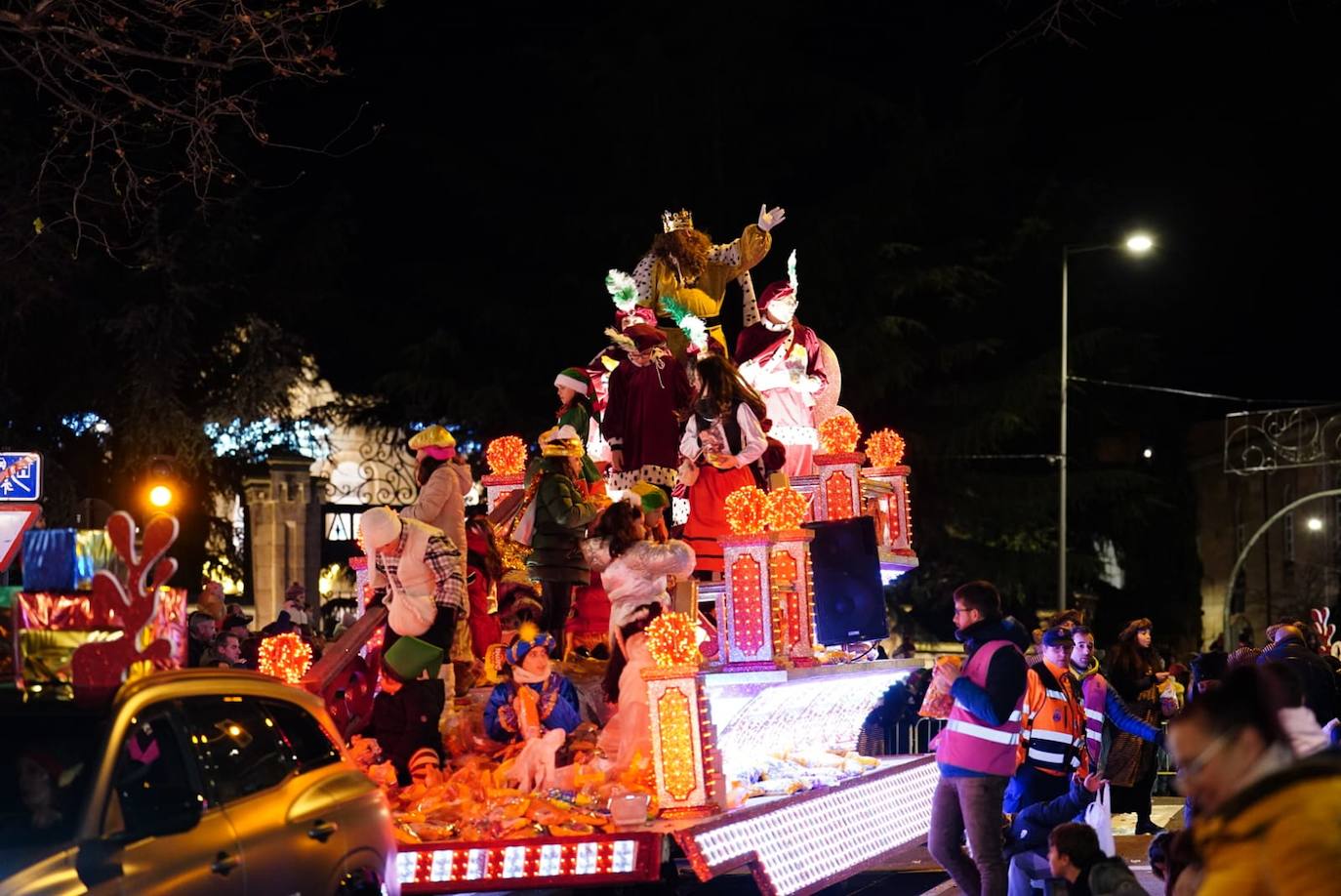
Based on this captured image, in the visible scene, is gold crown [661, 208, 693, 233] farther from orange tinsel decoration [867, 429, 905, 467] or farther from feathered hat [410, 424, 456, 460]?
feathered hat [410, 424, 456, 460]

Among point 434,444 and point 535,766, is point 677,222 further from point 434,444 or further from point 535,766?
point 535,766

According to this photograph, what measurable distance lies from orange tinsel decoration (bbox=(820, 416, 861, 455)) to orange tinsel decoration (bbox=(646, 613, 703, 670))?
5.35m

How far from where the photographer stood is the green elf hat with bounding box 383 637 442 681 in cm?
1063

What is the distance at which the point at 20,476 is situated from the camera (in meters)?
12.3

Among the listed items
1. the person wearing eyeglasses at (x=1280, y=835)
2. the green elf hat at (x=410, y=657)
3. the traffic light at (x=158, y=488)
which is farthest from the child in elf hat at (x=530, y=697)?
the person wearing eyeglasses at (x=1280, y=835)

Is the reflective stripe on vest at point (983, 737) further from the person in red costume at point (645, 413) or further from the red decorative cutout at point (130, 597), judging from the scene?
the person in red costume at point (645, 413)

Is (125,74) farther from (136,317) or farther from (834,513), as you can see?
(136,317)

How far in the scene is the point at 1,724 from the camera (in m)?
6.47

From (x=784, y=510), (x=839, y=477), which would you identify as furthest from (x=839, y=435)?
(x=784, y=510)

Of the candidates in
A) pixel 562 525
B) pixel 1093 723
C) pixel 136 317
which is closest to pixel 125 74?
pixel 562 525

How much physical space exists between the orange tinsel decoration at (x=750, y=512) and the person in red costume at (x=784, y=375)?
3.25m

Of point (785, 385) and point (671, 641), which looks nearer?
point (671, 641)

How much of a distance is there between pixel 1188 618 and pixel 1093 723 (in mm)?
29037

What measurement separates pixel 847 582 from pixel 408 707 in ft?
11.9
